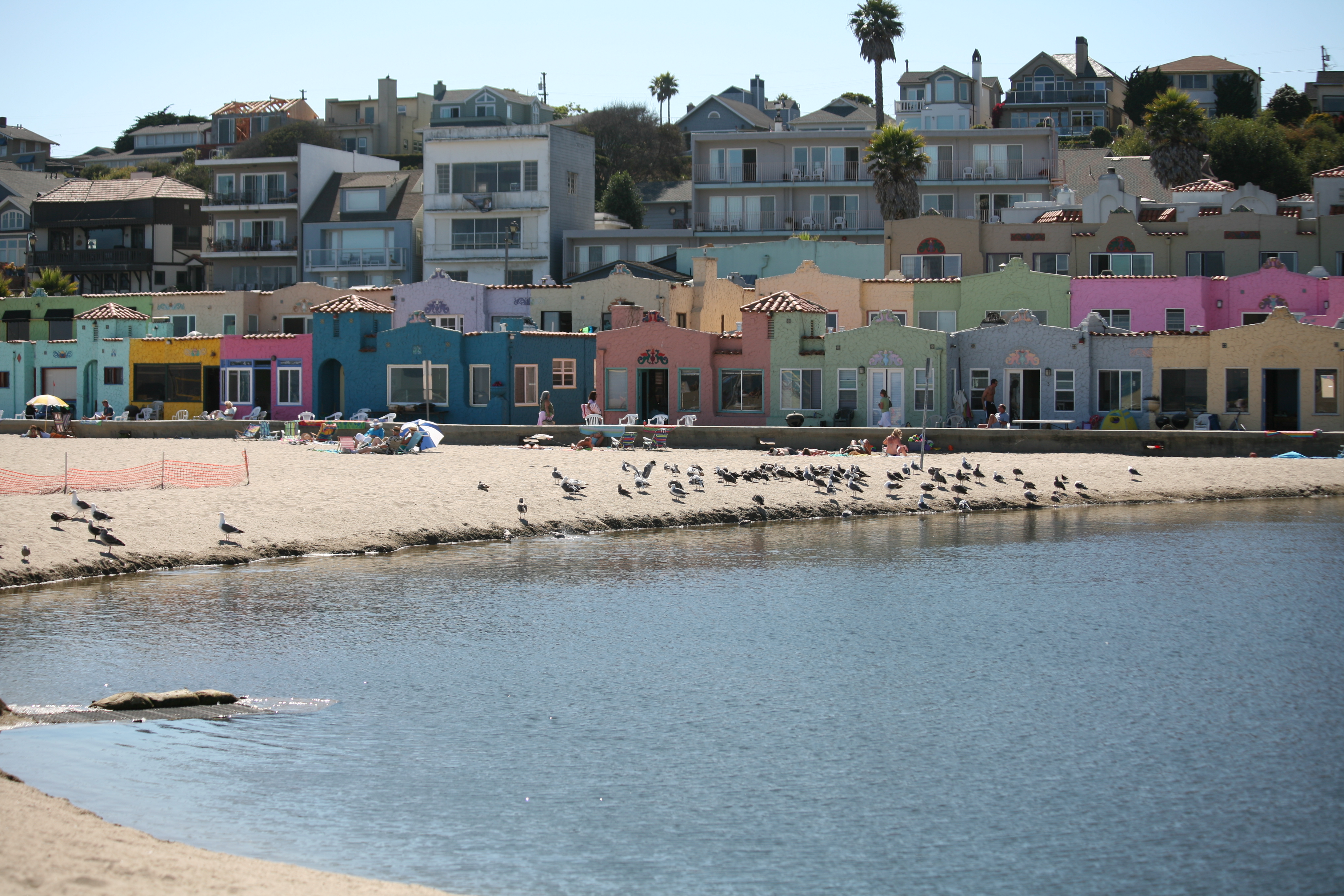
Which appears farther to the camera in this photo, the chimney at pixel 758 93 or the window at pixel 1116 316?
the chimney at pixel 758 93

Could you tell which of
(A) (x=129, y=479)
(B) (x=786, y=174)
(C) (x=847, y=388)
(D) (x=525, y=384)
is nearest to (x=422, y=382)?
(D) (x=525, y=384)

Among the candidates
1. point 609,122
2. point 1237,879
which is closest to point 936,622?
point 1237,879

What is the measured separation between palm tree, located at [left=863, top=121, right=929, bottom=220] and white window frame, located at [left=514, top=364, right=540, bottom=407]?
23.7 m

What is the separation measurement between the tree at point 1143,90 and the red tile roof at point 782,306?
5671 cm

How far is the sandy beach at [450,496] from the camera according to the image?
24.1 metres

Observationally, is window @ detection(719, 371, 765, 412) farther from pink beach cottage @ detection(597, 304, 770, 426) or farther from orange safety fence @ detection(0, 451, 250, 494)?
orange safety fence @ detection(0, 451, 250, 494)

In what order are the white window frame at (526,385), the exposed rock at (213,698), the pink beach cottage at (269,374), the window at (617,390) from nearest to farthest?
the exposed rock at (213,698) < the window at (617,390) < the white window frame at (526,385) < the pink beach cottage at (269,374)

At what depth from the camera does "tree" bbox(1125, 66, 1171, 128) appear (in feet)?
306

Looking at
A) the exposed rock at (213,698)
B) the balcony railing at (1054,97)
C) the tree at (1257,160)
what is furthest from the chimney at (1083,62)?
the exposed rock at (213,698)

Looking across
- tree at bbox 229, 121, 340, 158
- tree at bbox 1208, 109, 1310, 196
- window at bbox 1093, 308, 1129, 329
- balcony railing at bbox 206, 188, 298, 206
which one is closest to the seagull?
window at bbox 1093, 308, 1129, 329

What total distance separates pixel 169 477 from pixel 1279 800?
25740mm

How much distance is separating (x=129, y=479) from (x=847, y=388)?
24.2 metres

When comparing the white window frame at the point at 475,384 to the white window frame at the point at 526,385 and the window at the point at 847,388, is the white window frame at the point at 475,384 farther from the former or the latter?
the window at the point at 847,388

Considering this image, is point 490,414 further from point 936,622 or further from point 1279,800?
point 1279,800
